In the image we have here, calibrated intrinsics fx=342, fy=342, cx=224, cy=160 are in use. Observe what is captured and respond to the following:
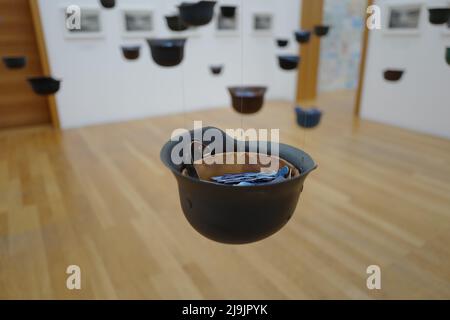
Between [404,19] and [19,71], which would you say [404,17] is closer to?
[404,19]

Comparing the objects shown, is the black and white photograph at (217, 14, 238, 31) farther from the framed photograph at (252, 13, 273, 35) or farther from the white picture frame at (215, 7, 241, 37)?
the framed photograph at (252, 13, 273, 35)

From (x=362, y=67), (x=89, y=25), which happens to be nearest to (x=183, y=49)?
(x=89, y=25)

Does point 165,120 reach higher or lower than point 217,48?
lower

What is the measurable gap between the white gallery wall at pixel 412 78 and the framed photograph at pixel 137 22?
101 inches

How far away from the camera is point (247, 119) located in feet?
14.0

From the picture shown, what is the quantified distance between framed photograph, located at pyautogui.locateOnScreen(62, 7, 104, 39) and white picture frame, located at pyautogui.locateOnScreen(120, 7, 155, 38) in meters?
0.26

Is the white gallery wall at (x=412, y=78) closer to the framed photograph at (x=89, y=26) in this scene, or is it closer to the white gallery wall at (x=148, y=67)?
the white gallery wall at (x=148, y=67)

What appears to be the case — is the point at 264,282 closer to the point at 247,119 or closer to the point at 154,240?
the point at 154,240

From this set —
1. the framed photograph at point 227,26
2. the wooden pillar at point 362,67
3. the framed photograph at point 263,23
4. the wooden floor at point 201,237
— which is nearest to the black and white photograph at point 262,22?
the framed photograph at point 263,23

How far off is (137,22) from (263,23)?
1877 millimetres

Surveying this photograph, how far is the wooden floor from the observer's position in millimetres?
1587

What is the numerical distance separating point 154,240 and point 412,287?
4.30 feet

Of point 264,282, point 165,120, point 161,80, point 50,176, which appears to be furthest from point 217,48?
point 264,282
